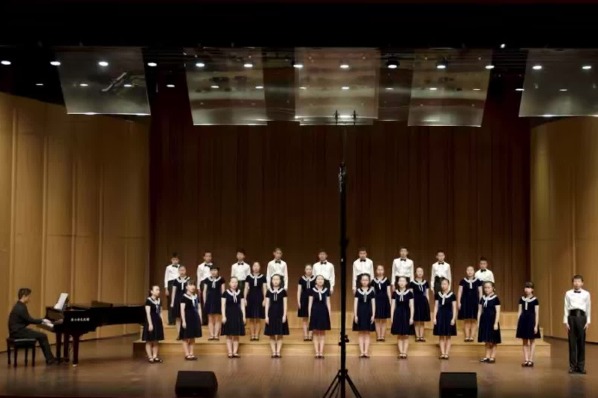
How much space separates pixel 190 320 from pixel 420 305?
4.15 m

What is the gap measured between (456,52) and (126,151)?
925cm

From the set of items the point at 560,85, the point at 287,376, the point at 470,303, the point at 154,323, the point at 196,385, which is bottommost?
the point at 287,376

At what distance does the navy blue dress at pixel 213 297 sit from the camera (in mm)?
15062

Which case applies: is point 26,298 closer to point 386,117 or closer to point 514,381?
point 386,117

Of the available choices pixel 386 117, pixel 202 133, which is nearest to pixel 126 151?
pixel 202 133

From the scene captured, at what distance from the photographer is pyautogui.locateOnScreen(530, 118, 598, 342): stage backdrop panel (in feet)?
52.6

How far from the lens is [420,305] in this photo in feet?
49.0

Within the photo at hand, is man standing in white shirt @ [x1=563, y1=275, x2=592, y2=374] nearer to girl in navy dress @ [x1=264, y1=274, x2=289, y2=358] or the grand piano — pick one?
girl in navy dress @ [x1=264, y1=274, x2=289, y2=358]

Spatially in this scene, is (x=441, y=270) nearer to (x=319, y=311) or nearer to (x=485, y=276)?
(x=485, y=276)

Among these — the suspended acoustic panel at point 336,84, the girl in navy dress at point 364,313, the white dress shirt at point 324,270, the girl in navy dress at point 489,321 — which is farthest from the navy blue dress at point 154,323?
the girl in navy dress at point 489,321

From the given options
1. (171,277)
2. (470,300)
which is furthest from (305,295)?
(470,300)

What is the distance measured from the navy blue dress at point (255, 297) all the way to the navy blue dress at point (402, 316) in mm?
2375

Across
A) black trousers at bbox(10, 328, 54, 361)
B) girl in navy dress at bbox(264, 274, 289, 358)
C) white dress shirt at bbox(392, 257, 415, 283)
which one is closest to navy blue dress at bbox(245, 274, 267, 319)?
girl in navy dress at bbox(264, 274, 289, 358)

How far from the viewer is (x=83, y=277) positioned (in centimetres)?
1619
